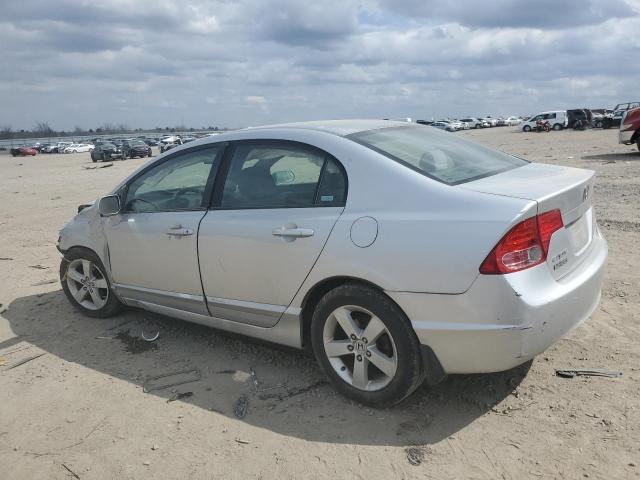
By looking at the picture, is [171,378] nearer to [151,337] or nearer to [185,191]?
[151,337]

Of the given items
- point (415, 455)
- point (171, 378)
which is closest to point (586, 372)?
point (415, 455)

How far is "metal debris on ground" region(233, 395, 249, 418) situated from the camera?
3.27 metres

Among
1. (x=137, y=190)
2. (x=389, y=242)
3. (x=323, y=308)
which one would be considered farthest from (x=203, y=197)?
(x=389, y=242)

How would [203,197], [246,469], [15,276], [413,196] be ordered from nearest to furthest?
[246,469] < [413,196] < [203,197] < [15,276]

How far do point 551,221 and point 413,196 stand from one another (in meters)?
0.71

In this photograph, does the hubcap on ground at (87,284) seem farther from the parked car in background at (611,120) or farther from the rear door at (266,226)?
the parked car in background at (611,120)

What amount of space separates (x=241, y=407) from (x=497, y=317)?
1629 mm

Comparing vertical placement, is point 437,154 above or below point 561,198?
above

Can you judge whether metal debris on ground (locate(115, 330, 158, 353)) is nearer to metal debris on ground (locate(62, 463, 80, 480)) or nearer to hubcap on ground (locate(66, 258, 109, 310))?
hubcap on ground (locate(66, 258, 109, 310))

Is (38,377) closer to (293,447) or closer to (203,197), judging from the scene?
(203,197)

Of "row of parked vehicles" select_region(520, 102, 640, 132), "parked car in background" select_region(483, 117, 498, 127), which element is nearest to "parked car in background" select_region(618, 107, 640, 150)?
"row of parked vehicles" select_region(520, 102, 640, 132)

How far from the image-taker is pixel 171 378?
380 cm

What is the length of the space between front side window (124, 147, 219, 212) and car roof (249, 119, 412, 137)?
46 centimetres

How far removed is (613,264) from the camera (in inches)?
219
